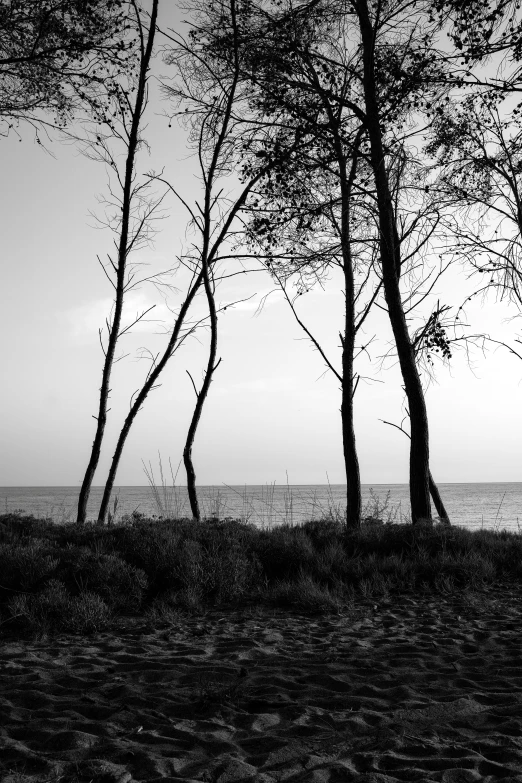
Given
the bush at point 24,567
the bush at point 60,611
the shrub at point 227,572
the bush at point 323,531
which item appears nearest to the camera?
the bush at point 60,611

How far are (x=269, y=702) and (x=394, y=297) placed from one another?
23.3ft

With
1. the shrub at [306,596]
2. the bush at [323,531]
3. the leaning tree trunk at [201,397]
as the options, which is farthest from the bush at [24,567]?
the leaning tree trunk at [201,397]

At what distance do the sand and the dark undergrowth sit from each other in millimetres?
472

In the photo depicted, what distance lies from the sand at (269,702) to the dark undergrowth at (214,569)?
1.55ft

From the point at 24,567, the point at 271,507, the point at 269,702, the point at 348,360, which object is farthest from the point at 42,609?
the point at 348,360

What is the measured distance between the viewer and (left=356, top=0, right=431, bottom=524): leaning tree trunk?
9711 mm

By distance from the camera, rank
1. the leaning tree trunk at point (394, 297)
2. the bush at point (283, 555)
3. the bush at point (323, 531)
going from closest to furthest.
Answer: the bush at point (283, 555) < the bush at point (323, 531) < the leaning tree trunk at point (394, 297)

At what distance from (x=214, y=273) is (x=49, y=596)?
7.56 metres

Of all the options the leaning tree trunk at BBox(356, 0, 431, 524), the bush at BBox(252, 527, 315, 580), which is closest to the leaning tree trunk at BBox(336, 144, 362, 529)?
the leaning tree trunk at BBox(356, 0, 431, 524)

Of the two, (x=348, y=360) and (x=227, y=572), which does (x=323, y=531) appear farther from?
(x=348, y=360)

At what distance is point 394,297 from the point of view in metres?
9.86

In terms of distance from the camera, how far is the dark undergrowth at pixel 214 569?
5.88m

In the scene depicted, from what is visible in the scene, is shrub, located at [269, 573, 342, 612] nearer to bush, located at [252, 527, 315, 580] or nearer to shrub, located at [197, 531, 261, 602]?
shrub, located at [197, 531, 261, 602]

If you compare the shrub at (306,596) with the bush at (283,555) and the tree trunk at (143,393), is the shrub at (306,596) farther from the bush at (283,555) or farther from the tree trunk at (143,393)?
the tree trunk at (143,393)
